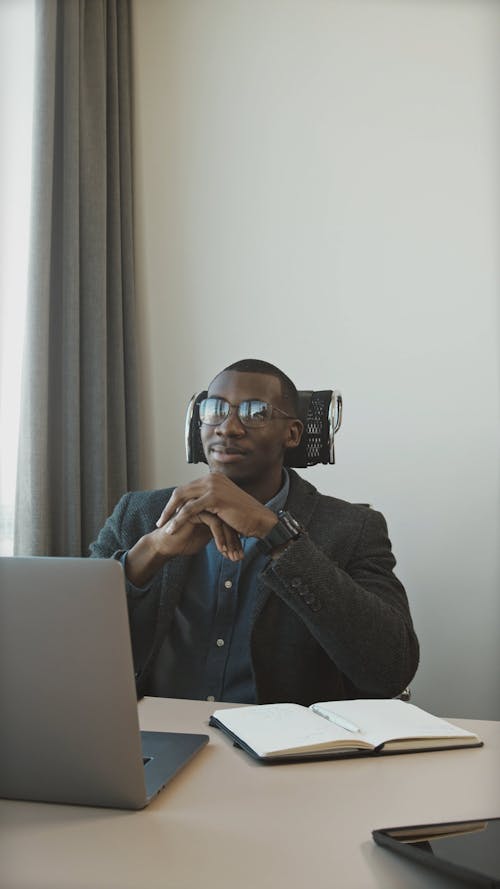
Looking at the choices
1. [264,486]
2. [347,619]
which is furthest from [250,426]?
[347,619]

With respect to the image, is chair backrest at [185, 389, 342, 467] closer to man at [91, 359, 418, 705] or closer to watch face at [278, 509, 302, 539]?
man at [91, 359, 418, 705]

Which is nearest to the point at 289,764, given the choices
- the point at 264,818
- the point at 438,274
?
the point at 264,818

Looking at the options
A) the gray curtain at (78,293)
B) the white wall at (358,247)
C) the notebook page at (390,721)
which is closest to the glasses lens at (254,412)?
the notebook page at (390,721)

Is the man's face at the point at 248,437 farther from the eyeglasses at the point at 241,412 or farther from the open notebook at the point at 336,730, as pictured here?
the open notebook at the point at 336,730

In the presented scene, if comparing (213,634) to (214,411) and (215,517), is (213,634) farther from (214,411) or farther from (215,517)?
(214,411)

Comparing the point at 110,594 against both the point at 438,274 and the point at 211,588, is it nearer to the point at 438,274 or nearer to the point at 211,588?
the point at 211,588

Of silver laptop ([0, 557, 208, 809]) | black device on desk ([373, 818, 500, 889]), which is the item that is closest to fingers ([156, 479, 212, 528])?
silver laptop ([0, 557, 208, 809])

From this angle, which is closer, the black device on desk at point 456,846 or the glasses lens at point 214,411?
the black device on desk at point 456,846

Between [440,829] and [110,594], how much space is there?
0.41 m

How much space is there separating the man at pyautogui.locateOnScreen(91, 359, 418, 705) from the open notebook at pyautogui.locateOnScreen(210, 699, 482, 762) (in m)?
0.23

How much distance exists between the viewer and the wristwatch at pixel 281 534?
5.26 ft

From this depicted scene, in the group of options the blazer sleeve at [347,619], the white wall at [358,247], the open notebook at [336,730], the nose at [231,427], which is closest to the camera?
the open notebook at [336,730]

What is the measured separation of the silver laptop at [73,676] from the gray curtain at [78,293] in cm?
162

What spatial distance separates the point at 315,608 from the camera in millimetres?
1517
